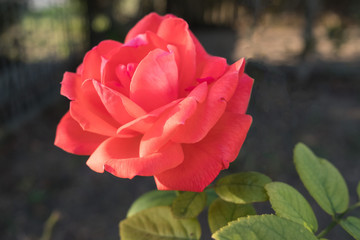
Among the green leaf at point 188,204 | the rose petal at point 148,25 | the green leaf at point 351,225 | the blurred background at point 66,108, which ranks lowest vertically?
the blurred background at point 66,108

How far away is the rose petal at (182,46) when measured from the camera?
1.77 feet

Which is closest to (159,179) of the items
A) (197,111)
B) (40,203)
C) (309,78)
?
(197,111)

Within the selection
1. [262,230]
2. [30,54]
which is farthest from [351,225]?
[30,54]

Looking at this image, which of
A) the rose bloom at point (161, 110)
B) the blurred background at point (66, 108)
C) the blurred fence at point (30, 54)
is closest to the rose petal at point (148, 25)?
the rose bloom at point (161, 110)

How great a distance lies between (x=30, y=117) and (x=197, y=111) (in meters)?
3.78

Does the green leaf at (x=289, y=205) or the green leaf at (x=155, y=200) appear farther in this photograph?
the green leaf at (x=155, y=200)

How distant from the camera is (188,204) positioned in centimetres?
57

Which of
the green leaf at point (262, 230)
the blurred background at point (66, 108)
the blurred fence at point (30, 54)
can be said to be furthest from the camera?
the blurred fence at point (30, 54)

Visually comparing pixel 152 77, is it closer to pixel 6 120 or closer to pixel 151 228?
pixel 151 228

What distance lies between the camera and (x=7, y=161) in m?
3.26

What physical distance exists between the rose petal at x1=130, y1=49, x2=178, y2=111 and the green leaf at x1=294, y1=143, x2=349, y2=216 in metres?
0.23

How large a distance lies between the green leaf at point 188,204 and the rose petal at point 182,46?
167mm

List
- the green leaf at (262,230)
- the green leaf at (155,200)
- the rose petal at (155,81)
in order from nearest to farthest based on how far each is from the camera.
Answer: the green leaf at (262,230)
the rose petal at (155,81)
the green leaf at (155,200)

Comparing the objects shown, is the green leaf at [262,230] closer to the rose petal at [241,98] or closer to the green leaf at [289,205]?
the green leaf at [289,205]
